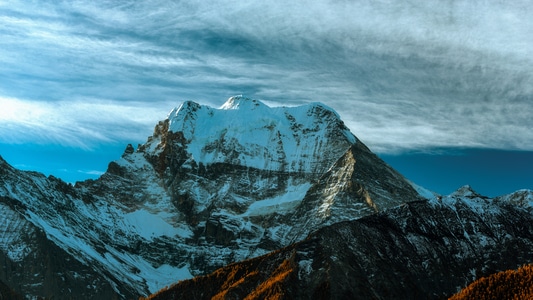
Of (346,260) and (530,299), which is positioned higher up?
(346,260)

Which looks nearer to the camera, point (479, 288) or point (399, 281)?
point (479, 288)

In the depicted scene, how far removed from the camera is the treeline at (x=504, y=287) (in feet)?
481

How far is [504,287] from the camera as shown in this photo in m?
150

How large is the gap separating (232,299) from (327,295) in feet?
81.3

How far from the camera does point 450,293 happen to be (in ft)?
646

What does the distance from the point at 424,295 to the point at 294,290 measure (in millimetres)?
31704

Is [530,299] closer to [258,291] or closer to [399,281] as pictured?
[399,281]

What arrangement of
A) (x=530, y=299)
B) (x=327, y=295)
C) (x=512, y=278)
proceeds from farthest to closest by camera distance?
1. (x=327, y=295)
2. (x=512, y=278)
3. (x=530, y=299)

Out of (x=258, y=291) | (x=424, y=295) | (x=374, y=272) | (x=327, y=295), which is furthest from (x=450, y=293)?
(x=258, y=291)

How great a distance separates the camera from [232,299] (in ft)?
651

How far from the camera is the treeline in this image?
146625mm

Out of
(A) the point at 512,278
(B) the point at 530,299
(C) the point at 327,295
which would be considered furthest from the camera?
(C) the point at 327,295

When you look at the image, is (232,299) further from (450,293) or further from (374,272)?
(450,293)

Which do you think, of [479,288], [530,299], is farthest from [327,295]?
[530,299]
